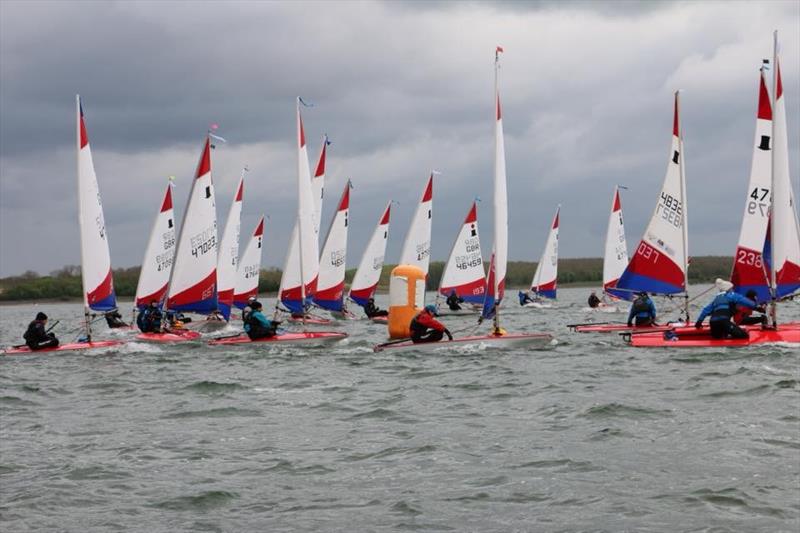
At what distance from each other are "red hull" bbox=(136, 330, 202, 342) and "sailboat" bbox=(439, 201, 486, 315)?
64.4 feet

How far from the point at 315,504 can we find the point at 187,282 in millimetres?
19898

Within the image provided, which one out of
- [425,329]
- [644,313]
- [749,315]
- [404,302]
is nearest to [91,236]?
[404,302]

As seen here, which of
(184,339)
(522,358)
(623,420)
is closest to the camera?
(623,420)

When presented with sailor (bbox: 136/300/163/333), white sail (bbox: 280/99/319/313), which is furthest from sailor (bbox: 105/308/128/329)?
white sail (bbox: 280/99/319/313)

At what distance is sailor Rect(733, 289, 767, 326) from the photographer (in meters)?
20.9

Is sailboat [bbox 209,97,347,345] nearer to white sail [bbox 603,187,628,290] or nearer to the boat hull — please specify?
the boat hull

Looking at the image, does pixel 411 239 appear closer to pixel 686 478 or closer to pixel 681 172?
pixel 681 172

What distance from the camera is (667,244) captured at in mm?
26375

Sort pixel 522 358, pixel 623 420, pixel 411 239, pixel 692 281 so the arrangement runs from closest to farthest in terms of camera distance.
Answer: pixel 623 420 < pixel 522 358 < pixel 411 239 < pixel 692 281

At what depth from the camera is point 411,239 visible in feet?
150

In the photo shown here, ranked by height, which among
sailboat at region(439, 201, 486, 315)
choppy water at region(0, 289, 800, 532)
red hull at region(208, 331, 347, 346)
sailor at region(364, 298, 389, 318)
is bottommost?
choppy water at region(0, 289, 800, 532)

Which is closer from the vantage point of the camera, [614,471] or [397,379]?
[614,471]

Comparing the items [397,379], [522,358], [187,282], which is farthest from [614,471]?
[187,282]

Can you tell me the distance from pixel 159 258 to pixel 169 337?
203 inches
